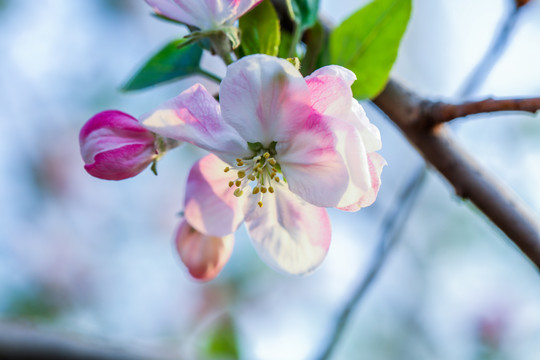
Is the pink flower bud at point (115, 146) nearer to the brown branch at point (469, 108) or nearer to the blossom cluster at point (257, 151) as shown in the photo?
the blossom cluster at point (257, 151)

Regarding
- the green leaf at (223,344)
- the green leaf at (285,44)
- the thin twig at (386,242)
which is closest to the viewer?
the green leaf at (285,44)

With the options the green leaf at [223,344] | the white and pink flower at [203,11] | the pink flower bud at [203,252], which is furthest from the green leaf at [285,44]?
the green leaf at [223,344]

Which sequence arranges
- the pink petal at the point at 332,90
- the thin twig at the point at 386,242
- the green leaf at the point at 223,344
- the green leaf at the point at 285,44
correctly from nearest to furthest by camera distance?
1. the pink petal at the point at 332,90
2. the green leaf at the point at 285,44
3. the thin twig at the point at 386,242
4. the green leaf at the point at 223,344

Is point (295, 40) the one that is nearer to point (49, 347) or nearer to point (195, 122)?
point (195, 122)

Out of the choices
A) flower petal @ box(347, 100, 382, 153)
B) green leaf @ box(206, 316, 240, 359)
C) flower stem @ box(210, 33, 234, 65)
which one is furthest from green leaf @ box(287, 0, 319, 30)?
green leaf @ box(206, 316, 240, 359)

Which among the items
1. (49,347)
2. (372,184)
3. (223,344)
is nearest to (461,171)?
(372,184)

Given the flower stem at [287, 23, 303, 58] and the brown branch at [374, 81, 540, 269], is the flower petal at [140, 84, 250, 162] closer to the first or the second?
the flower stem at [287, 23, 303, 58]
